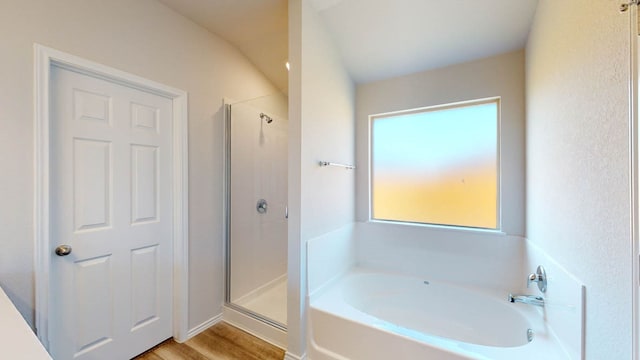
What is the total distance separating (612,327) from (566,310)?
1.24ft

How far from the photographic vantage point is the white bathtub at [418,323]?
131 centimetres

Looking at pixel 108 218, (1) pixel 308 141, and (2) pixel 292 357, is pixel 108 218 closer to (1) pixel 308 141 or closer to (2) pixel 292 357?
(1) pixel 308 141

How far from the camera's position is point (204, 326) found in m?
2.04

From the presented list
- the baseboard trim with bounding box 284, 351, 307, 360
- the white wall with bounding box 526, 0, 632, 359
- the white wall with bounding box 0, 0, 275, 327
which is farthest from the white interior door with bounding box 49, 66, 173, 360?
the white wall with bounding box 526, 0, 632, 359

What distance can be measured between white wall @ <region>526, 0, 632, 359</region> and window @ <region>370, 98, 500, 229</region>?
22.1 inches

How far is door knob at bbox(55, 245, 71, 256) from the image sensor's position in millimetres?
1380

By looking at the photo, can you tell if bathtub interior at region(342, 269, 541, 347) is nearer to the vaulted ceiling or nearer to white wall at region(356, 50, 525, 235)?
white wall at region(356, 50, 525, 235)

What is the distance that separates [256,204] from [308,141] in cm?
110

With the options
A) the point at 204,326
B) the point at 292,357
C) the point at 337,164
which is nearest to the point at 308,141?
the point at 337,164

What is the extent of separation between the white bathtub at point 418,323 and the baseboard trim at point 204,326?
38.2 inches

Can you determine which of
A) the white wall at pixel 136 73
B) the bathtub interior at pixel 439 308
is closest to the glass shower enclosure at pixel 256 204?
the white wall at pixel 136 73

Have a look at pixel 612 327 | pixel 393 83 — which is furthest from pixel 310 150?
pixel 612 327

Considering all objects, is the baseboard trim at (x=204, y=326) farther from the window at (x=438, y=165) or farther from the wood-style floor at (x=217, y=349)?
the window at (x=438, y=165)

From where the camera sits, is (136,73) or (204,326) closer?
(136,73)
